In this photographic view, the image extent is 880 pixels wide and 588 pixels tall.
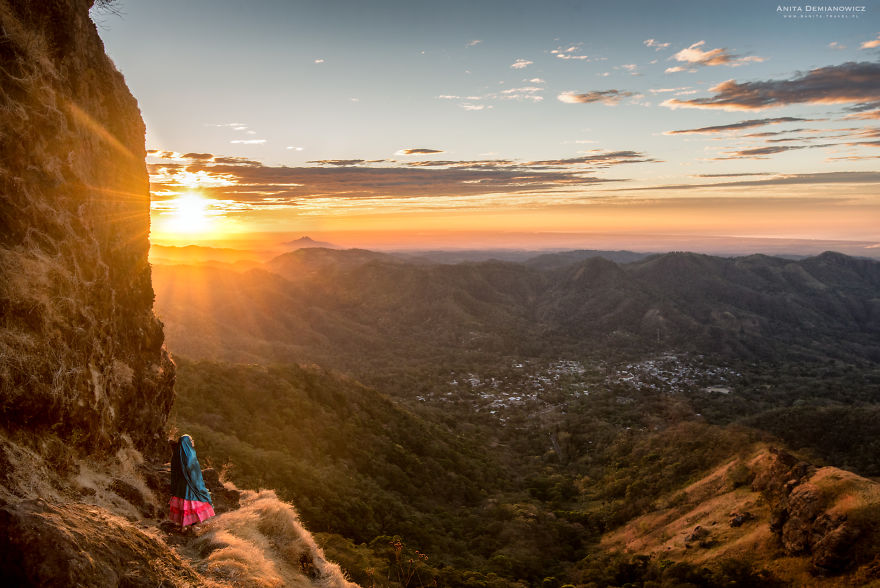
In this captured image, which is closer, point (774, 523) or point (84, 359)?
point (84, 359)

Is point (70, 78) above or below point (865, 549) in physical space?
above

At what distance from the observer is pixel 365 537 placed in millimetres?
29219

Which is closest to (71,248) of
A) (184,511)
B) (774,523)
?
(184,511)

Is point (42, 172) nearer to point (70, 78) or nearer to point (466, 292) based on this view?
point (70, 78)

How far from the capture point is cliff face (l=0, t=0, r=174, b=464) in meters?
8.95

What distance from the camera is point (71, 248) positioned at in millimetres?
11281

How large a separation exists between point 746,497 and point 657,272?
6807 inches

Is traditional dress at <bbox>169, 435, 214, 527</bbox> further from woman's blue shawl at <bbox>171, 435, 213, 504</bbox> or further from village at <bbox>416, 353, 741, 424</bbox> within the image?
village at <bbox>416, 353, 741, 424</bbox>

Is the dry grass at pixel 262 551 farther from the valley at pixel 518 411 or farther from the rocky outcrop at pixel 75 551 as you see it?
the valley at pixel 518 411

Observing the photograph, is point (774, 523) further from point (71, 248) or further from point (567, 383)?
point (567, 383)

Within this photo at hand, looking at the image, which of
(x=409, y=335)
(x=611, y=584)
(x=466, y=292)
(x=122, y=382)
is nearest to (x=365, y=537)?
(x=611, y=584)

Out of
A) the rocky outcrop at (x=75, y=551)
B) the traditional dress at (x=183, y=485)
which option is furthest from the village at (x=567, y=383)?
the rocky outcrop at (x=75, y=551)

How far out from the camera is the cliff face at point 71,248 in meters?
8.95

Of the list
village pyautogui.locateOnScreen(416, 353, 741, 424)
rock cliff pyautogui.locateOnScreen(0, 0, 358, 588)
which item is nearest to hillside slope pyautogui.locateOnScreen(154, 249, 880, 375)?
village pyautogui.locateOnScreen(416, 353, 741, 424)
